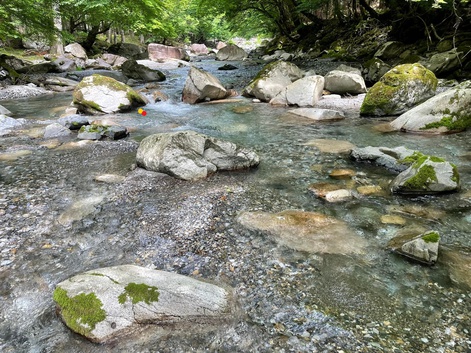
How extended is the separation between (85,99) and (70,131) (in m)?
2.25

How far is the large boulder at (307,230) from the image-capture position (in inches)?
127

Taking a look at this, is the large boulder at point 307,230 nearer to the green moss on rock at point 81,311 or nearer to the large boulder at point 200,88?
the green moss on rock at point 81,311

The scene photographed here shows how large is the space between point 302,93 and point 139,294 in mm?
9009

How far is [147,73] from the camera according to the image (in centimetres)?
1605

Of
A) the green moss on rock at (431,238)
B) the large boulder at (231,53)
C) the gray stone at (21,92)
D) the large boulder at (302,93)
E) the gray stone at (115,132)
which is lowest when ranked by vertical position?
the gray stone at (21,92)

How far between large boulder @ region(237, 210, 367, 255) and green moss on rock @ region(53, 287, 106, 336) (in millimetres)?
1778

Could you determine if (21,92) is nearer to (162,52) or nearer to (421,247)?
(421,247)

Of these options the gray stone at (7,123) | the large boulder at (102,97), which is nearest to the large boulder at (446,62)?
the large boulder at (102,97)

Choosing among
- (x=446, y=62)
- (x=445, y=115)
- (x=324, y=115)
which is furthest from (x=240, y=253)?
(x=446, y=62)

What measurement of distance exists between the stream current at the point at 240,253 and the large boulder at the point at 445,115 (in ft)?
2.07

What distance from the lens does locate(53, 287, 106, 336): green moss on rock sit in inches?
87.7

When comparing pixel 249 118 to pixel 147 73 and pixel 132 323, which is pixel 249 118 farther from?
pixel 147 73

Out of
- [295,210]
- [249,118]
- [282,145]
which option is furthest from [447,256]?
[249,118]

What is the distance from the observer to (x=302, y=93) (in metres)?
10.2
